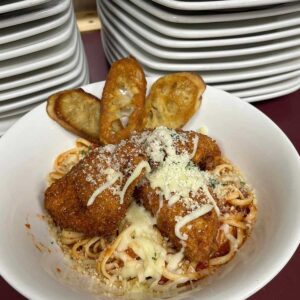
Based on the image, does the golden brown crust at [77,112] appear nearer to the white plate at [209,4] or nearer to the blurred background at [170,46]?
the blurred background at [170,46]

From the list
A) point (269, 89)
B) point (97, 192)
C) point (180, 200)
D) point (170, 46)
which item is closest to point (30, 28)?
point (170, 46)

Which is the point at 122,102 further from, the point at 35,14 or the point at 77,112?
the point at 35,14

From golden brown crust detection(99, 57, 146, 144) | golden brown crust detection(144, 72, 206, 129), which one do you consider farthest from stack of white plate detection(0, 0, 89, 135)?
golden brown crust detection(144, 72, 206, 129)

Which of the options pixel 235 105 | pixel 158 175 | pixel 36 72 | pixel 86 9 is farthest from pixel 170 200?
pixel 86 9

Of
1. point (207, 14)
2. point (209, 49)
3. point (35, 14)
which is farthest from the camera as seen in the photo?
point (209, 49)

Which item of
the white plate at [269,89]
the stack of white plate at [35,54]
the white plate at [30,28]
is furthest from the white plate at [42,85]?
the white plate at [269,89]

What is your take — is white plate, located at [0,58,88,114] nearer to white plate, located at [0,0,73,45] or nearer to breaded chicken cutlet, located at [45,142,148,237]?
white plate, located at [0,0,73,45]

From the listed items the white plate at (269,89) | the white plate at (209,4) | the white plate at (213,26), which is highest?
the white plate at (209,4)
